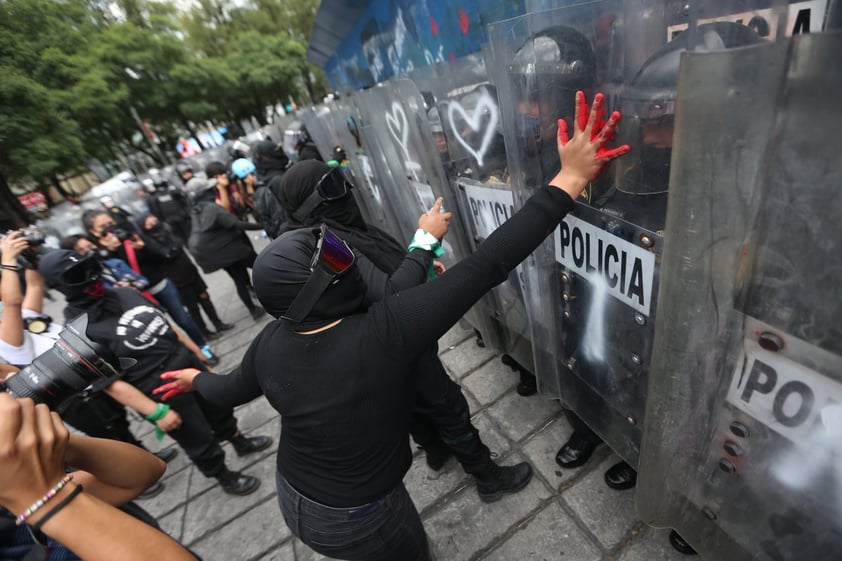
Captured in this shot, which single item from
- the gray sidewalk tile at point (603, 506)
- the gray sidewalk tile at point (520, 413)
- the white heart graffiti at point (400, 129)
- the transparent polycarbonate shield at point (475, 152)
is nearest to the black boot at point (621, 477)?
the gray sidewalk tile at point (603, 506)

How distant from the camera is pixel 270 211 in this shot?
4770 millimetres

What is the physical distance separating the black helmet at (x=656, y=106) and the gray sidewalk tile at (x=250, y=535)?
2.82 meters

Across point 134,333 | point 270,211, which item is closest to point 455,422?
point 134,333

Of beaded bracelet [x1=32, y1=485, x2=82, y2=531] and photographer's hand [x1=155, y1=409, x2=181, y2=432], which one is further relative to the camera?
photographer's hand [x1=155, y1=409, x2=181, y2=432]

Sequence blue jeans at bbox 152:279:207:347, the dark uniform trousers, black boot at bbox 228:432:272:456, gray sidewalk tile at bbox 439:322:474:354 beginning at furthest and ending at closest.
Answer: blue jeans at bbox 152:279:207:347 < gray sidewalk tile at bbox 439:322:474:354 < black boot at bbox 228:432:272:456 < the dark uniform trousers

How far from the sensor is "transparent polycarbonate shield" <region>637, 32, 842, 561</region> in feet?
2.39

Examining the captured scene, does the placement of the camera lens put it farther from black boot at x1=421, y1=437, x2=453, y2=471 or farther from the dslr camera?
the dslr camera

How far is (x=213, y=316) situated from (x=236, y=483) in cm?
316

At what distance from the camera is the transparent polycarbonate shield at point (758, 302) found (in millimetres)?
727

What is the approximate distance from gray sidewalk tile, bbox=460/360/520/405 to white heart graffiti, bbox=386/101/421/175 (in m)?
1.71

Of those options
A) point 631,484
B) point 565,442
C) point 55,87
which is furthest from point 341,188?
point 55,87

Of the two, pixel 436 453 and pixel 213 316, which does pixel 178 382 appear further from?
pixel 213 316

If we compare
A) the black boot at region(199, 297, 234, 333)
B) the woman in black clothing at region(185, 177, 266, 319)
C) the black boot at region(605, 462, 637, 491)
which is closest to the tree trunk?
the black boot at region(199, 297, 234, 333)

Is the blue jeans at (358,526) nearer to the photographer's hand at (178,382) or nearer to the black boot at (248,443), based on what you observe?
the photographer's hand at (178,382)
